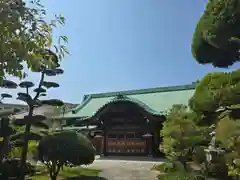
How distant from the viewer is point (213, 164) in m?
10.7

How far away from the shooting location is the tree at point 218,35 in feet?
25.8

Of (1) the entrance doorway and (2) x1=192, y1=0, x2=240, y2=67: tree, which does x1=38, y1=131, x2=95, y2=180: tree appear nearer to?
(2) x1=192, y1=0, x2=240, y2=67: tree

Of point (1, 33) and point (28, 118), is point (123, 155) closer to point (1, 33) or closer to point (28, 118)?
point (28, 118)

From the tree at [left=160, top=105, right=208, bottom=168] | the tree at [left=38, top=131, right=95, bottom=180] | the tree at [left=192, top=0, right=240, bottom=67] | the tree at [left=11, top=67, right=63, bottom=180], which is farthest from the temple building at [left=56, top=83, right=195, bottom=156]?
Result: the tree at [left=192, top=0, right=240, bottom=67]

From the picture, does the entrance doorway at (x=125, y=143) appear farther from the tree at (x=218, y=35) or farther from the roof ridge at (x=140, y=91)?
the tree at (x=218, y=35)

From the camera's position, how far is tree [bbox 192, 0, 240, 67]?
787 centimetres

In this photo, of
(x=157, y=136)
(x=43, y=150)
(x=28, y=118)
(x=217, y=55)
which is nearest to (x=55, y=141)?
(x=43, y=150)

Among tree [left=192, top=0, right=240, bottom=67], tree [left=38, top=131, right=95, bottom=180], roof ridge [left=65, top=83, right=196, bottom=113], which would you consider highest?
roof ridge [left=65, top=83, right=196, bottom=113]

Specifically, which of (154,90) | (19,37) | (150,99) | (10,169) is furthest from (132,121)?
(19,37)

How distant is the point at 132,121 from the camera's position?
2358 centimetres

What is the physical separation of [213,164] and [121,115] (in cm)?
1404

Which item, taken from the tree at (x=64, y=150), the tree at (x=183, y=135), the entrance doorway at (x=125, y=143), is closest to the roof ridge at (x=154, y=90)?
the entrance doorway at (x=125, y=143)

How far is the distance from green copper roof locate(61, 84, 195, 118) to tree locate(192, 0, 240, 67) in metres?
11.8

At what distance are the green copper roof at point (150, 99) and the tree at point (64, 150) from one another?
36.4 ft
